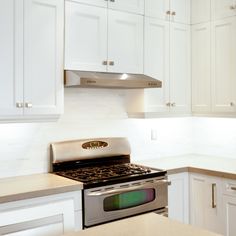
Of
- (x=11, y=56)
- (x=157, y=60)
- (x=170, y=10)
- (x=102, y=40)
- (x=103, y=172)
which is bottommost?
(x=103, y=172)

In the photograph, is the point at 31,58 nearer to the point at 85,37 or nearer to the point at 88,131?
the point at 85,37

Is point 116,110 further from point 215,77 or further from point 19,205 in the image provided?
point 19,205

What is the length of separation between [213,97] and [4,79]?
2.04m

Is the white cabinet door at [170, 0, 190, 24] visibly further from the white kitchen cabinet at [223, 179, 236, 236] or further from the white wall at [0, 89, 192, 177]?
the white kitchen cabinet at [223, 179, 236, 236]

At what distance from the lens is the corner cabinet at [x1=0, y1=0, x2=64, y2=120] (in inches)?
101

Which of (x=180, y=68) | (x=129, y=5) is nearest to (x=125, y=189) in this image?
(x=180, y=68)

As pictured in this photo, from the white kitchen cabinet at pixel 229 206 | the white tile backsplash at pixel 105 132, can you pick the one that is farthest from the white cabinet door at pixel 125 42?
the white kitchen cabinet at pixel 229 206

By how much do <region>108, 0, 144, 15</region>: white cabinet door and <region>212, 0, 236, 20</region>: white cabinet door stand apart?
766 millimetres

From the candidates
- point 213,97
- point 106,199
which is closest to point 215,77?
point 213,97

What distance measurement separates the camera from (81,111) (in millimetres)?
3314

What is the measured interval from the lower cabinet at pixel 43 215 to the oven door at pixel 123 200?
9 centimetres

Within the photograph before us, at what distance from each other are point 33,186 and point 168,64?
5.94 feet

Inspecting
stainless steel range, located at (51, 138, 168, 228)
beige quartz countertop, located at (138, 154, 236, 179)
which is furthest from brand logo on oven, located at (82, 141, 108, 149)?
beige quartz countertop, located at (138, 154, 236, 179)

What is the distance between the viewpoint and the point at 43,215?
2447 millimetres
